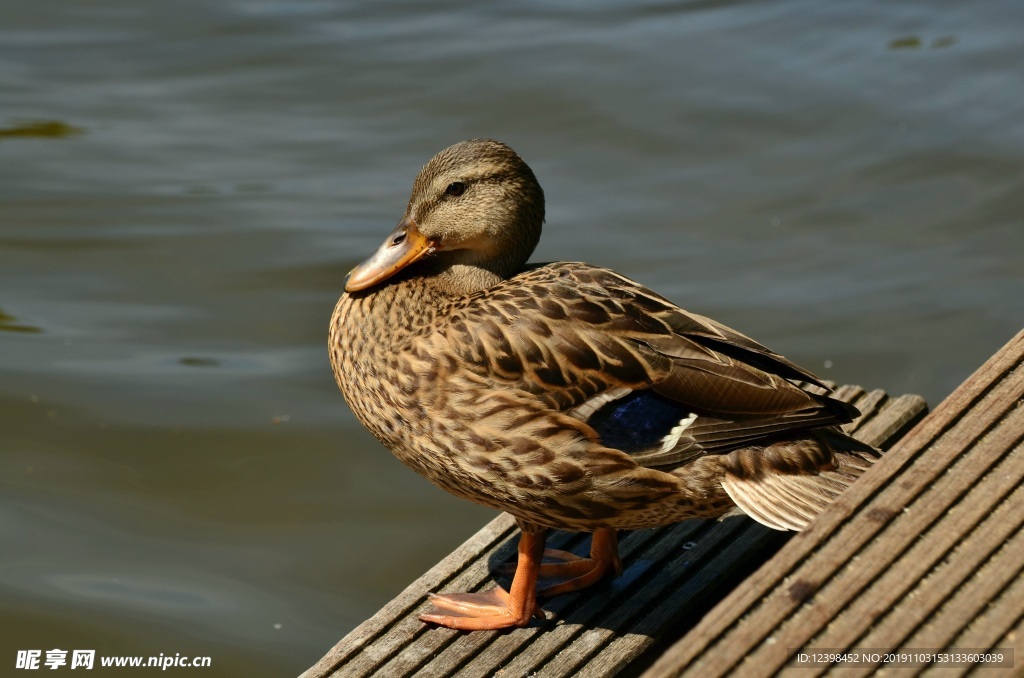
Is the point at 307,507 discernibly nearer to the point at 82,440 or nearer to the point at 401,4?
the point at 82,440

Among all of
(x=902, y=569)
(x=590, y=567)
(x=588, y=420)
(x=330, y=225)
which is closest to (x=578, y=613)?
(x=590, y=567)

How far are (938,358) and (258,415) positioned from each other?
3.01 metres

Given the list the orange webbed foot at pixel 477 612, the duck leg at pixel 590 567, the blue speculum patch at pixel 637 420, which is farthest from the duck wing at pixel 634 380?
the orange webbed foot at pixel 477 612

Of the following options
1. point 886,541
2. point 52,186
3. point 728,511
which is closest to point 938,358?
point 728,511

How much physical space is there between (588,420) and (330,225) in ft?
13.3

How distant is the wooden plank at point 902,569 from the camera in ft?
7.22

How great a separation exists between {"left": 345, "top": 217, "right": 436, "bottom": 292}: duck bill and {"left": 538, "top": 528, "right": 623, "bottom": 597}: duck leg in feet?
2.92

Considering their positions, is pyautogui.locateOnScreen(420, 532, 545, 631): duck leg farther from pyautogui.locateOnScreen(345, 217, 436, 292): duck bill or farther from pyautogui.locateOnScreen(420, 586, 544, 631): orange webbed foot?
pyautogui.locateOnScreen(345, 217, 436, 292): duck bill

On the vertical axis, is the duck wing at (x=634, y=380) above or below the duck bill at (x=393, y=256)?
below

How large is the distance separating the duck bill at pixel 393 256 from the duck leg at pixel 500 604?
80 centimetres

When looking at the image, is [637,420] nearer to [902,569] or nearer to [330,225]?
[902,569]

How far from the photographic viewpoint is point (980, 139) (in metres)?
7.76

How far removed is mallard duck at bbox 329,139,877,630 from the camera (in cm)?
333

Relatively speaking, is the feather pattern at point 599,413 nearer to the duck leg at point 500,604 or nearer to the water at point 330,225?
the duck leg at point 500,604
